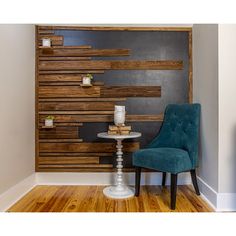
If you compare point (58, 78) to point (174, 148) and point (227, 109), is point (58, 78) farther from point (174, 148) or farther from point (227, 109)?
point (227, 109)

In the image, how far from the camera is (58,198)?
256 cm

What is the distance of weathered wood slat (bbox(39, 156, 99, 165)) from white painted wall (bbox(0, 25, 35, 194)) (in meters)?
0.17

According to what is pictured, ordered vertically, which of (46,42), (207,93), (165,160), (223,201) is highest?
(46,42)

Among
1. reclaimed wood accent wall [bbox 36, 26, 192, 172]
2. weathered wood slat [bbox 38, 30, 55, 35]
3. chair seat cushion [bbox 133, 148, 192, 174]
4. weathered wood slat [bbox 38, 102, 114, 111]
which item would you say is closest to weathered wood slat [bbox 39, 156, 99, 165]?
reclaimed wood accent wall [bbox 36, 26, 192, 172]

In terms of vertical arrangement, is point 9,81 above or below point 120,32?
below

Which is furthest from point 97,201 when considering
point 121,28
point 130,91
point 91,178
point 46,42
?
point 121,28

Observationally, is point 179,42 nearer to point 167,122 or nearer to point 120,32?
point 120,32

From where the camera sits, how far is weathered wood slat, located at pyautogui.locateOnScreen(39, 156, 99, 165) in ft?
10.0

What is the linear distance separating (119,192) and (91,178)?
557 millimetres

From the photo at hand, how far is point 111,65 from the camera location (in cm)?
305

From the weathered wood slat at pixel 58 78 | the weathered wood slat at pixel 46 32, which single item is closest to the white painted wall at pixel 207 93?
the weathered wood slat at pixel 58 78

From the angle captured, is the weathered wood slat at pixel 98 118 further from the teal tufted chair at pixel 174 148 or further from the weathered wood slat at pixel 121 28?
the weathered wood slat at pixel 121 28

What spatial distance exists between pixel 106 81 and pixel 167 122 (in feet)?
3.03
